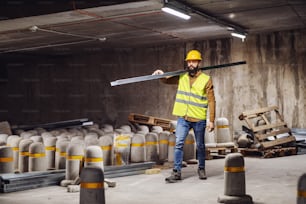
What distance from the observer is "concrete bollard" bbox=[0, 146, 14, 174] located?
10.6 meters

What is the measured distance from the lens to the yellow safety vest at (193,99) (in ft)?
34.9

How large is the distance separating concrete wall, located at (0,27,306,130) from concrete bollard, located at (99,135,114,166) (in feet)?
24.8

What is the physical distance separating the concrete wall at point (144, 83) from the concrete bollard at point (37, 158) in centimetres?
887

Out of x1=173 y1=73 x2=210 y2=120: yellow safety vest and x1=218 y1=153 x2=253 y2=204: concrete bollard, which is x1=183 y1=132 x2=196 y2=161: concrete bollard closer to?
x1=173 y1=73 x2=210 y2=120: yellow safety vest

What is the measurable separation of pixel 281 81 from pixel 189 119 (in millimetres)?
7707

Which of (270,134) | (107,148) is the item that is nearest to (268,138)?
(270,134)

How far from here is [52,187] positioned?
A: 404 inches

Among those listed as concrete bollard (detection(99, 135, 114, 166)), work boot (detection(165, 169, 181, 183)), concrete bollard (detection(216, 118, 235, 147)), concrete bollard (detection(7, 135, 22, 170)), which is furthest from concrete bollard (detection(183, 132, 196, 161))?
concrete bollard (detection(7, 135, 22, 170))

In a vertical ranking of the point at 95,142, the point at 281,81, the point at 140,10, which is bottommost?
the point at 95,142

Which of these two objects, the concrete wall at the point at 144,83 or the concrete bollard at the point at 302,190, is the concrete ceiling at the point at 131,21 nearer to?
the concrete wall at the point at 144,83

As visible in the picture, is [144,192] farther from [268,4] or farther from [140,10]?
[268,4]

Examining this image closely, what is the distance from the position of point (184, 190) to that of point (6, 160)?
392 centimetres

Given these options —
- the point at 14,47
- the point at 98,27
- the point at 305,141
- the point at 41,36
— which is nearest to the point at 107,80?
the point at 14,47

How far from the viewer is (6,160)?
10625mm
